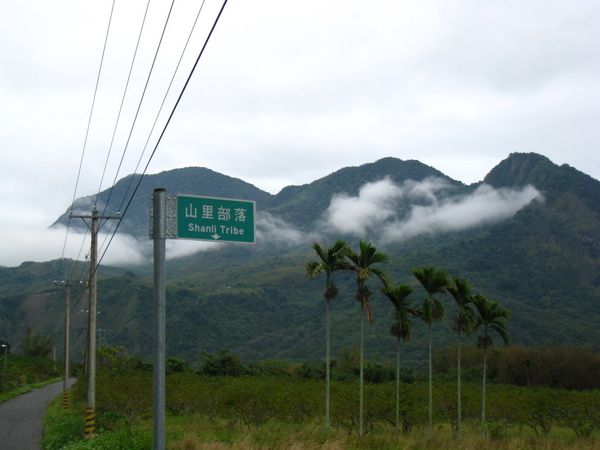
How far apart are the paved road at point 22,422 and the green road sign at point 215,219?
18.8m

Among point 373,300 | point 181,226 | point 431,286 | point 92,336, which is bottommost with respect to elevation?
point 373,300

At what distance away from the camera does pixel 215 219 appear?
825cm

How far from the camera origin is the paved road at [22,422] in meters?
24.2

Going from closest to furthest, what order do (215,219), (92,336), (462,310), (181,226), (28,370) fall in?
(181,226), (215,219), (92,336), (462,310), (28,370)

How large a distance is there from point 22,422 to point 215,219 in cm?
2936

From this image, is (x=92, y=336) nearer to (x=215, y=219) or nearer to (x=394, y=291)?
(x=394, y=291)

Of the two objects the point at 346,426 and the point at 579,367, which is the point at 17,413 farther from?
the point at 579,367

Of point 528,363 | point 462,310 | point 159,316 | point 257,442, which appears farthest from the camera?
point 528,363

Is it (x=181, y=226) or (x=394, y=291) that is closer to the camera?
(x=181, y=226)

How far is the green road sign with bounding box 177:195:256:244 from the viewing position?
8133mm

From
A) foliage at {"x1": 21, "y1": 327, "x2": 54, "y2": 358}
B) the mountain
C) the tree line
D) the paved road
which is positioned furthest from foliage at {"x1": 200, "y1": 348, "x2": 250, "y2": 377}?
the mountain

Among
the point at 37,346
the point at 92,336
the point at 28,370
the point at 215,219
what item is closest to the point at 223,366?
the point at 28,370

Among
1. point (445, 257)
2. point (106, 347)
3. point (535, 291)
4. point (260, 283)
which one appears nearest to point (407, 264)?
point (445, 257)

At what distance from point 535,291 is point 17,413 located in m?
149
